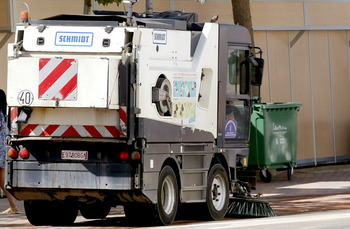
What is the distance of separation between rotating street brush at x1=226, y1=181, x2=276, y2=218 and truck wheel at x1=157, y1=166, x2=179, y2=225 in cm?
184

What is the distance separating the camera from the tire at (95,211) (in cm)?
1634

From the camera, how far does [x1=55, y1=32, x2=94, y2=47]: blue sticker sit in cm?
1438

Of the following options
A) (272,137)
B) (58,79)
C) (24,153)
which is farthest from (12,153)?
(272,137)

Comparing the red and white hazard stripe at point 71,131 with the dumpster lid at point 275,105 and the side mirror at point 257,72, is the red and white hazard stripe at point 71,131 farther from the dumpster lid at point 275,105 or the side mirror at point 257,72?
the dumpster lid at point 275,105

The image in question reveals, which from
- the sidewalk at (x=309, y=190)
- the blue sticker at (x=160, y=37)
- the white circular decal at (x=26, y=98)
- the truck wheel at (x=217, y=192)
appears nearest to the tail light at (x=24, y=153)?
the white circular decal at (x=26, y=98)

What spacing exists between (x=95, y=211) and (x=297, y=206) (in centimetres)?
357

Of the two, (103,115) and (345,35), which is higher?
(345,35)

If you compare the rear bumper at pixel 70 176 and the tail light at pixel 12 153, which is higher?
the tail light at pixel 12 153

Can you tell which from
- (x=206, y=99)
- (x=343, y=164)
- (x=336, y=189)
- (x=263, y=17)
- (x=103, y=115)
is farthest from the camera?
(x=343, y=164)

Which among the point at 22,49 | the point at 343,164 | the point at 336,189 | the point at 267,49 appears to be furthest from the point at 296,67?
the point at 22,49

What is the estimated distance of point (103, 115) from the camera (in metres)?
14.1

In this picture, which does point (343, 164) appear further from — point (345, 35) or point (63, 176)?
point (63, 176)

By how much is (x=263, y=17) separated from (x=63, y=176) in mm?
13683

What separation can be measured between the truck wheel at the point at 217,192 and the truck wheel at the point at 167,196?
34.3 inches
